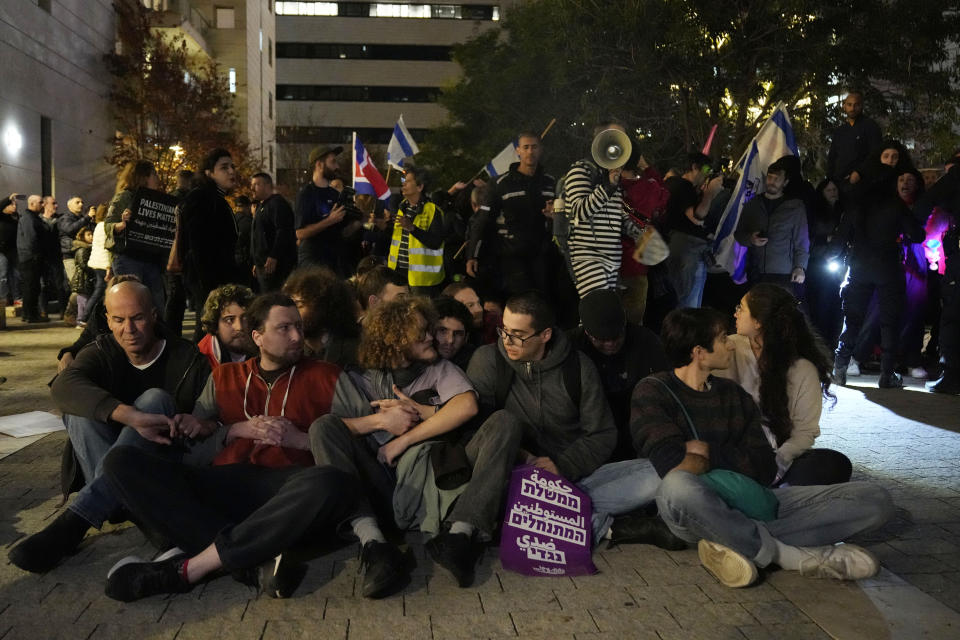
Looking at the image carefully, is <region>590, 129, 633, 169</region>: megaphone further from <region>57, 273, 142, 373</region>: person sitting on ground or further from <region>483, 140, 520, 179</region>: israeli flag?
<region>483, 140, 520, 179</region>: israeli flag

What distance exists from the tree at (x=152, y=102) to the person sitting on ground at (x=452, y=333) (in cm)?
2210

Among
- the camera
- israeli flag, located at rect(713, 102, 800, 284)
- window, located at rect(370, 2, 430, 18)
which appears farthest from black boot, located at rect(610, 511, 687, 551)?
window, located at rect(370, 2, 430, 18)

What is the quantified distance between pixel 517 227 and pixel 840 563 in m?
5.02

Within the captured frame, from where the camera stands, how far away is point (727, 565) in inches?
160

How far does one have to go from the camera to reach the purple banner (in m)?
4.28

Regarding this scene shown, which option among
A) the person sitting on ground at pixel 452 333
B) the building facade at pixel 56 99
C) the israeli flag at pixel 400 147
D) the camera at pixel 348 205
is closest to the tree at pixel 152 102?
the building facade at pixel 56 99

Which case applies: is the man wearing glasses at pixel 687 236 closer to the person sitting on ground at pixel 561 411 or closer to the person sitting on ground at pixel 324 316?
the person sitting on ground at pixel 324 316

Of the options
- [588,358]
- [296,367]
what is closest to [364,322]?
[296,367]

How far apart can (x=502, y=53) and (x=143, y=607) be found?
119 feet

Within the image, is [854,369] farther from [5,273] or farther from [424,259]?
[5,273]

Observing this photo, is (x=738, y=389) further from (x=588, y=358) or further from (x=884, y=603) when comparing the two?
(x=884, y=603)

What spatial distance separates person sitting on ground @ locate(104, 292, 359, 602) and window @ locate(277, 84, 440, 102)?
74396 mm

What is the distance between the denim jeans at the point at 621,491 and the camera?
4.62 meters

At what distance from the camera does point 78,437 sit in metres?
4.67
